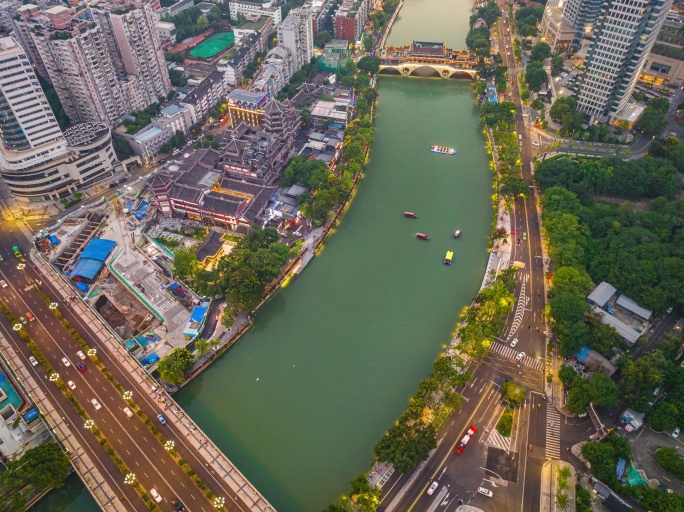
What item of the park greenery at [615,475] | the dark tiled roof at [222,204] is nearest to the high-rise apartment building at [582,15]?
the dark tiled roof at [222,204]

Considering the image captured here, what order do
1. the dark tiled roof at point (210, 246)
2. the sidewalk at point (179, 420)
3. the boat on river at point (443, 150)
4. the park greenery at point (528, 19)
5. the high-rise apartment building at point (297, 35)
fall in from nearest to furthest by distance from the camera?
the sidewalk at point (179, 420)
the dark tiled roof at point (210, 246)
the boat on river at point (443, 150)
the high-rise apartment building at point (297, 35)
the park greenery at point (528, 19)

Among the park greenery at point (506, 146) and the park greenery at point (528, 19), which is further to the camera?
the park greenery at point (528, 19)

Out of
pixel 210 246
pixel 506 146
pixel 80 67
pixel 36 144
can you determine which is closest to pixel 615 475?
pixel 210 246

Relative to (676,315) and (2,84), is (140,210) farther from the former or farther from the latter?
(676,315)

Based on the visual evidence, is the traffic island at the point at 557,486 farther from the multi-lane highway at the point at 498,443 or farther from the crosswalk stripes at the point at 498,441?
the crosswalk stripes at the point at 498,441

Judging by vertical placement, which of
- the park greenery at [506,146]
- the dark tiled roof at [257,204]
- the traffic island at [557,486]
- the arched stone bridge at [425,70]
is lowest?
the traffic island at [557,486]

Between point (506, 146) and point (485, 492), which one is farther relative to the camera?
point (506, 146)

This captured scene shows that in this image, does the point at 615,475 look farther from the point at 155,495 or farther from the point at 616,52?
the point at 616,52
